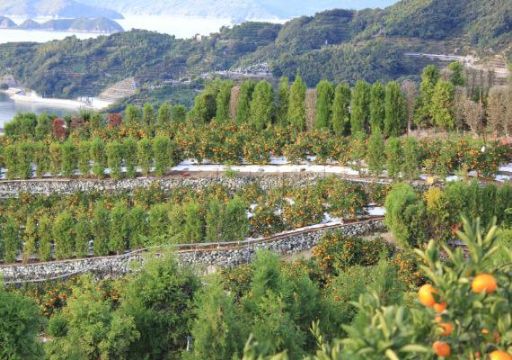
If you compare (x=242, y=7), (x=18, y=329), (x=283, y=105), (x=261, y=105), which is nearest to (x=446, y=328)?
(x=18, y=329)

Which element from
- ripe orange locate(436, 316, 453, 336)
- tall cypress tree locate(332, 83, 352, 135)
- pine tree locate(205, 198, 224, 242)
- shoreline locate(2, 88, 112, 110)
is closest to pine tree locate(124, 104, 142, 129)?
tall cypress tree locate(332, 83, 352, 135)

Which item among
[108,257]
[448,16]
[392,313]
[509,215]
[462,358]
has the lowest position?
[108,257]

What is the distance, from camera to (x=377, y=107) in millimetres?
18547

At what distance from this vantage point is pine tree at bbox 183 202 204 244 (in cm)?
1312

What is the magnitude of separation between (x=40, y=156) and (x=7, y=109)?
28.2 meters

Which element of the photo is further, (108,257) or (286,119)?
(286,119)

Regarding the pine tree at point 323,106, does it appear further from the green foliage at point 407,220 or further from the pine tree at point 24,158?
the pine tree at point 24,158

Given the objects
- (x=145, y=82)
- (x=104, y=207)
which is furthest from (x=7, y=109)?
(x=104, y=207)

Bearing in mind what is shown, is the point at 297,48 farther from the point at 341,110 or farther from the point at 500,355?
the point at 500,355

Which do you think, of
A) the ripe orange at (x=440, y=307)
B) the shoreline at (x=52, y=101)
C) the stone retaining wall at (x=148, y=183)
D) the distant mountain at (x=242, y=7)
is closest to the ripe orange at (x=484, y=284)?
the ripe orange at (x=440, y=307)

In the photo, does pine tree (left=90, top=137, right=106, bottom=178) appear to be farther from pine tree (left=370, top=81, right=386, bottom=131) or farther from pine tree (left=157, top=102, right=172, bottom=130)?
pine tree (left=370, top=81, right=386, bottom=131)

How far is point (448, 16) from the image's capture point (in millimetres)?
43438

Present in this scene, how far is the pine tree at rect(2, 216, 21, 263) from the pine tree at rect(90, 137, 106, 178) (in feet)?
10.0

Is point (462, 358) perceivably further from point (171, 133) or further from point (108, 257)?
point (171, 133)
